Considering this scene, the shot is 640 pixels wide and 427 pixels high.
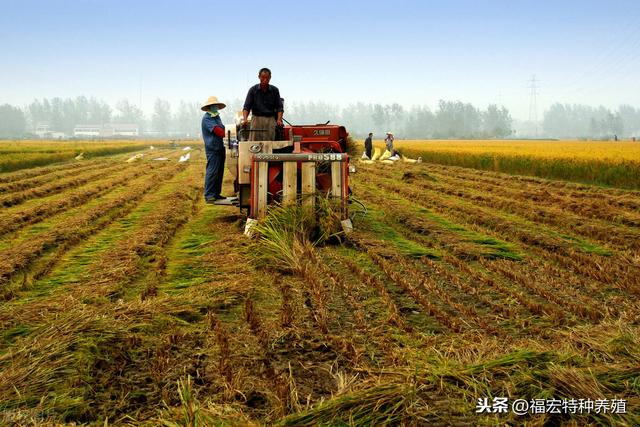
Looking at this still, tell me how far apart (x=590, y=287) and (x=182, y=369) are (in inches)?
154

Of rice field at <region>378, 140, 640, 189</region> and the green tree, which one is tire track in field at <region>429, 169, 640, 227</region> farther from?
the green tree

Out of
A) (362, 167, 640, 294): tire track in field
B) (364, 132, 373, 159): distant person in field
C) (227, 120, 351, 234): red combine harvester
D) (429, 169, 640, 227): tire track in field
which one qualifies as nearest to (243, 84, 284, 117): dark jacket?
(227, 120, 351, 234): red combine harvester

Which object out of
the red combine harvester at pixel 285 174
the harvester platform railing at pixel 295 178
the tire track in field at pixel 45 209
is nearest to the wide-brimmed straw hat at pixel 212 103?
the red combine harvester at pixel 285 174

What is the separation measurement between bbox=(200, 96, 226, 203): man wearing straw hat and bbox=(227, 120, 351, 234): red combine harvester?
75 cm

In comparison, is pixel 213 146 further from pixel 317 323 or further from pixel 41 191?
pixel 41 191

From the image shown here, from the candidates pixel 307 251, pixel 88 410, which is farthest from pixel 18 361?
pixel 307 251

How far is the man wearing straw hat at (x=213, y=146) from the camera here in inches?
348

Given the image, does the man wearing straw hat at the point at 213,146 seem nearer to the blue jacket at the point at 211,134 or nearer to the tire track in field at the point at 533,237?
the blue jacket at the point at 211,134

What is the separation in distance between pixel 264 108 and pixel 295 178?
1.42 metres

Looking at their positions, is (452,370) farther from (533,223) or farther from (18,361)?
(533,223)

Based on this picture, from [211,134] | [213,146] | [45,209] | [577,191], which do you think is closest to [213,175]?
[213,146]

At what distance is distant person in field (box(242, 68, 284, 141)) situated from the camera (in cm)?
813

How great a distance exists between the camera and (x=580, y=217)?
975 centimetres

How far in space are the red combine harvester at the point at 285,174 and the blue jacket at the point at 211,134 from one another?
2.35ft
